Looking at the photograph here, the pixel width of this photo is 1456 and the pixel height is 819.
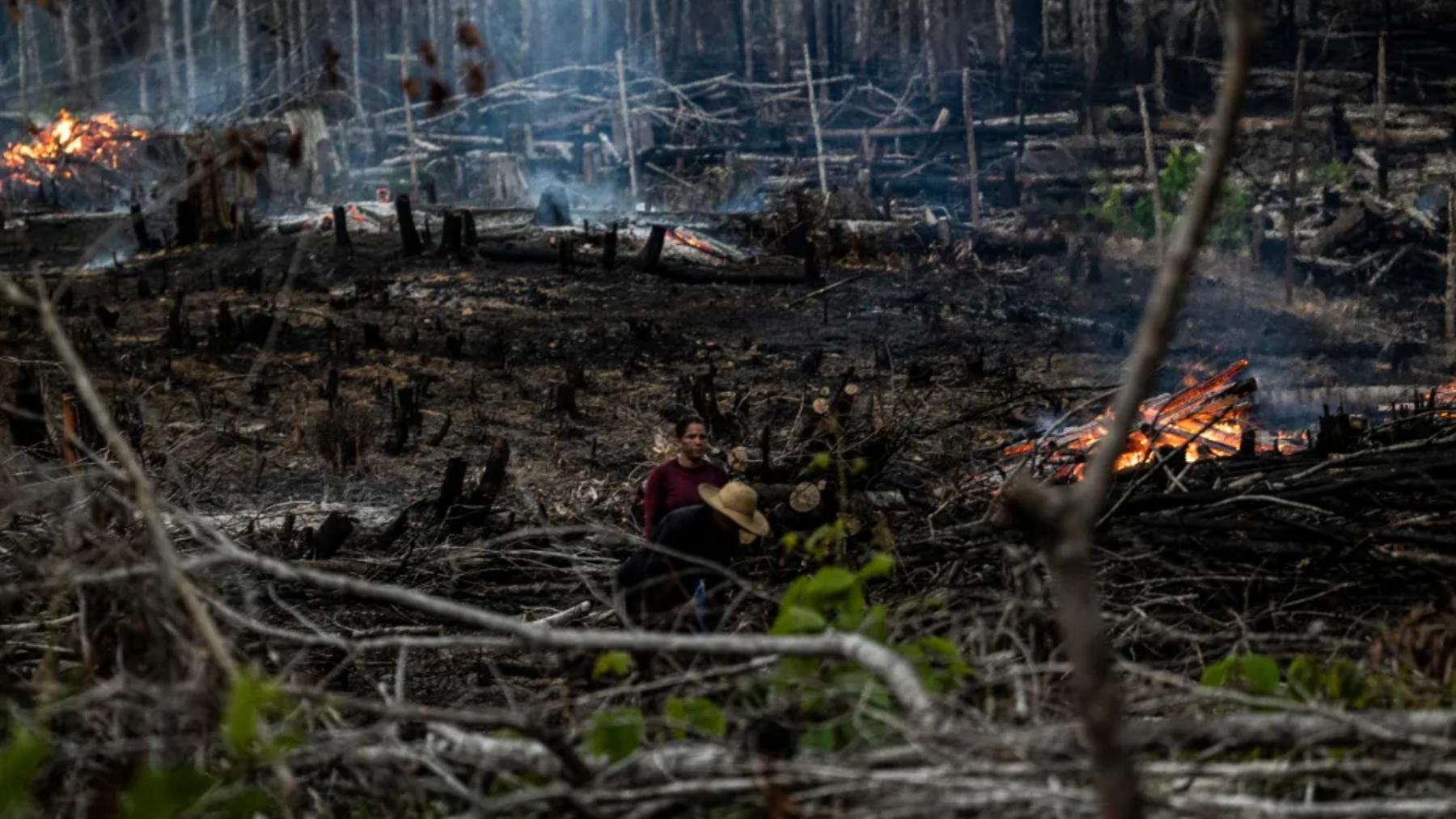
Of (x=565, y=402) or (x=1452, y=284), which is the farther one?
(x=1452, y=284)

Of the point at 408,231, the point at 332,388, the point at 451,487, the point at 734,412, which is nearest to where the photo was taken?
the point at 451,487

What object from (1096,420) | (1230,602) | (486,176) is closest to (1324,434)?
(1096,420)

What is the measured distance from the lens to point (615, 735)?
3943 millimetres

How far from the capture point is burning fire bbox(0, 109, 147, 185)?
2759 centimetres

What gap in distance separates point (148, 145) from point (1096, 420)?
23.4m

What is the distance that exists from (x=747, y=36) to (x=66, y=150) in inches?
512

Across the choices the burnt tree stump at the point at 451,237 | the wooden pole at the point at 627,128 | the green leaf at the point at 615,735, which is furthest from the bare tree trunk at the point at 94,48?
the green leaf at the point at 615,735

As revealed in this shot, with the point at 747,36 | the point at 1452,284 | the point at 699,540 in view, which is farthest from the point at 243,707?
the point at 747,36

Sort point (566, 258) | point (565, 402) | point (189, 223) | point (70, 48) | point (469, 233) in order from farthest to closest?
point (70, 48), point (189, 223), point (469, 233), point (566, 258), point (565, 402)

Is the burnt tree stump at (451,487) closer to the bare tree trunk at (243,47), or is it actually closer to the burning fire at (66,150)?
the burning fire at (66,150)

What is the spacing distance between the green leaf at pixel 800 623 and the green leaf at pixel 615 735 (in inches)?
20.1

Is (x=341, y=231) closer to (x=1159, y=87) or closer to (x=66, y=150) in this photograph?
(x=66, y=150)

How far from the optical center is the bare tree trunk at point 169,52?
3247 cm

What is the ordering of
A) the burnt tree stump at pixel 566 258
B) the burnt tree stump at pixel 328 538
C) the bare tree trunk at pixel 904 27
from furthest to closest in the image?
the bare tree trunk at pixel 904 27, the burnt tree stump at pixel 566 258, the burnt tree stump at pixel 328 538
